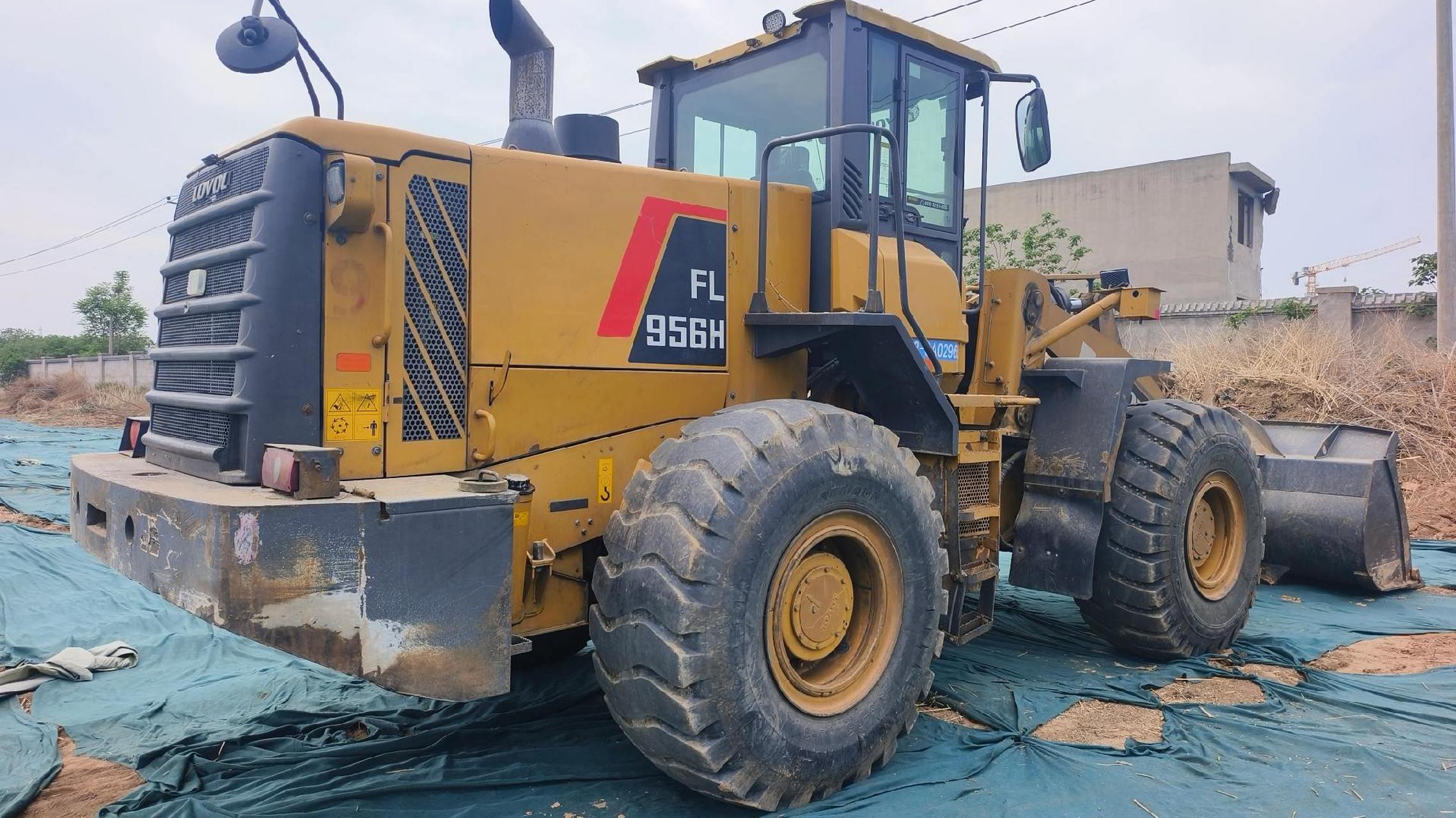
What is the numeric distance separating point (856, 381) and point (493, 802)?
2.37 meters

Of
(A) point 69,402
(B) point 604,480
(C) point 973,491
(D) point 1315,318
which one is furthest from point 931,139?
(A) point 69,402

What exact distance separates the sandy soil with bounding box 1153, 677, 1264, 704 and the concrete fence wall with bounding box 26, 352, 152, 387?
3545 cm

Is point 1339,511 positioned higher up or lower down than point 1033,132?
lower down

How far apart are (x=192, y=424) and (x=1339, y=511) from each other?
7.22 metres

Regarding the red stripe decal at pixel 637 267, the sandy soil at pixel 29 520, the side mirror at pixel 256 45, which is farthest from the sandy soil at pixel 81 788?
the sandy soil at pixel 29 520

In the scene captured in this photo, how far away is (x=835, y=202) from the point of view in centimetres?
441

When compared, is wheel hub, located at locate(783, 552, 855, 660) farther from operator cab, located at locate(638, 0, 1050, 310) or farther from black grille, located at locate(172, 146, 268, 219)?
black grille, located at locate(172, 146, 268, 219)

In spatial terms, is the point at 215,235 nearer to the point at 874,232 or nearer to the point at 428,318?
the point at 428,318

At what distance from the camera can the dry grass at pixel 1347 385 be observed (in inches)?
445

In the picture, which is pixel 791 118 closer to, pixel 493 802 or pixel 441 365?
pixel 441 365

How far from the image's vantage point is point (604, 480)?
3799 mm

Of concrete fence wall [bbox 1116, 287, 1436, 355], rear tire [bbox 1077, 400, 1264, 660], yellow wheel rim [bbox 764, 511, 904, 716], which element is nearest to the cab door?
yellow wheel rim [bbox 764, 511, 904, 716]

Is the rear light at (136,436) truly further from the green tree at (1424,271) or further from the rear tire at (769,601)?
the green tree at (1424,271)

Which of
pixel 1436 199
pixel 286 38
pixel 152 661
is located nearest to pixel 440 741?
pixel 152 661
